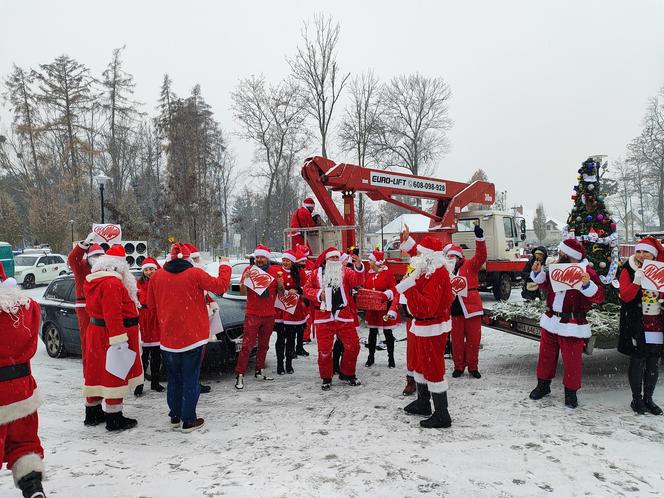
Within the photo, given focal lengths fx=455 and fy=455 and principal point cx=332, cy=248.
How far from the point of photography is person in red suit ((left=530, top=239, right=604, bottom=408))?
497cm

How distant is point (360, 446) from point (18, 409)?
103 inches

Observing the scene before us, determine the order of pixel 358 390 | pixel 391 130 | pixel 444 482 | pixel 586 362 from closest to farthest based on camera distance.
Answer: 1. pixel 444 482
2. pixel 358 390
3. pixel 586 362
4. pixel 391 130

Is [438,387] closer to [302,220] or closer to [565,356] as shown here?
[565,356]

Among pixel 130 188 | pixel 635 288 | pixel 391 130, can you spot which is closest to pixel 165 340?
pixel 635 288

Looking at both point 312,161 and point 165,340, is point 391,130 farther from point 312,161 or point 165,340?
point 165,340

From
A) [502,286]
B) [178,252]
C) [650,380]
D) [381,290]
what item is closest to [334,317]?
[381,290]

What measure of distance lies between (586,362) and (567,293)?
2550 millimetres

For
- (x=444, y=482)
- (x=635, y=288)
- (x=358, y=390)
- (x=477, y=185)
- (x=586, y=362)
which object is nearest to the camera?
(x=444, y=482)

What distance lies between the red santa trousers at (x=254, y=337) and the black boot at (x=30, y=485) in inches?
125

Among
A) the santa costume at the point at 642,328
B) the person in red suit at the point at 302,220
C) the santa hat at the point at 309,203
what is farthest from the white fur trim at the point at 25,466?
the santa hat at the point at 309,203

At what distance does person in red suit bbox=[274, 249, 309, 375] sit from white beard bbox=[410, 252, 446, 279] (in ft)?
7.62

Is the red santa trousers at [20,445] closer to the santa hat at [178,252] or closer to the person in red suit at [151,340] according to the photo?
the santa hat at [178,252]

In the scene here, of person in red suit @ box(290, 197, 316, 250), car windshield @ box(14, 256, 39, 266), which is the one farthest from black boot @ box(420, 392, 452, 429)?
car windshield @ box(14, 256, 39, 266)

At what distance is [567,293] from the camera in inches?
198
